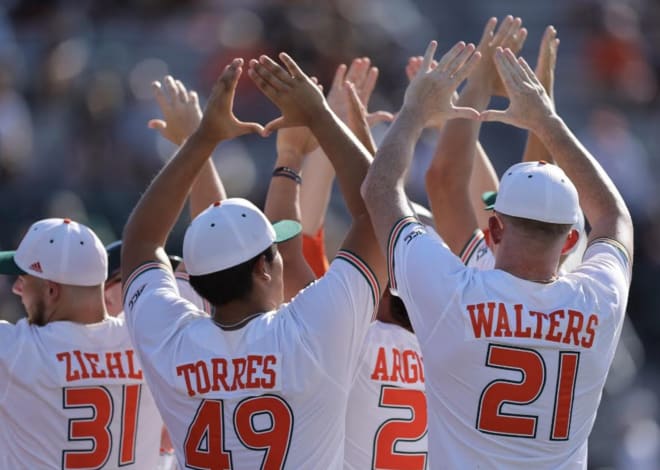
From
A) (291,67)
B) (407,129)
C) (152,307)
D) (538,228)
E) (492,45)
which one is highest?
(492,45)

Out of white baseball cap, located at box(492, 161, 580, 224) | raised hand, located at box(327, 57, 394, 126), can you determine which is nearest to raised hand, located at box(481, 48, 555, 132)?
white baseball cap, located at box(492, 161, 580, 224)

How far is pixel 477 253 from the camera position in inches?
208

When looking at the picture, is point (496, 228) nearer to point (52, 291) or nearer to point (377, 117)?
point (377, 117)

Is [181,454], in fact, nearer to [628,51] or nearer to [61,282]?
[61,282]

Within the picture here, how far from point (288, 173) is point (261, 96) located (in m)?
7.37

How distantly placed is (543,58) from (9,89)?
836 centimetres

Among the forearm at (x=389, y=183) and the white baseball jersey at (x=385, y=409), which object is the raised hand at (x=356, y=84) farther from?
the forearm at (x=389, y=183)

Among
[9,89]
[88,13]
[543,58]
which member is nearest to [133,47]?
[88,13]

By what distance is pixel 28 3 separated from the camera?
14695 millimetres

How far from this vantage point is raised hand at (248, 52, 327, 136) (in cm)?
460

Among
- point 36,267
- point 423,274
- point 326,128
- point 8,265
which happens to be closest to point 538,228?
point 423,274

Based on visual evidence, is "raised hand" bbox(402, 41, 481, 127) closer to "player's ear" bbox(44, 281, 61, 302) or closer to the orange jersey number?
the orange jersey number

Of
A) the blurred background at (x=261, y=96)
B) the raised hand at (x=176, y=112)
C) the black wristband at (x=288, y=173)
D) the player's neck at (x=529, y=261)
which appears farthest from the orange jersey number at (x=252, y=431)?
the blurred background at (x=261, y=96)

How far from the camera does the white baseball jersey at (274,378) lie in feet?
13.6
